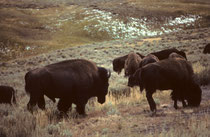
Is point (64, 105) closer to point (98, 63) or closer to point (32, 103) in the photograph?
point (32, 103)

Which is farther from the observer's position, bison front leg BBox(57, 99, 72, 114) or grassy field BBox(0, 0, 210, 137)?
bison front leg BBox(57, 99, 72, 114)

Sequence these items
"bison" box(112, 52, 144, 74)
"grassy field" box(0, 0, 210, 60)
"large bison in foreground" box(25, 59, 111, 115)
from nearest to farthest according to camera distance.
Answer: "large bison in foreground" box(25, 59, 111, 115) < "bison" box(112, 52, 144, 74) < "grassy field" box(0, 0, 210, 60)

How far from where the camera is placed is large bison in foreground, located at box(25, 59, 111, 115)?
239 inches

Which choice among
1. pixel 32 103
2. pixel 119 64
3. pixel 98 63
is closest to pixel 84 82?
pixel 32 103

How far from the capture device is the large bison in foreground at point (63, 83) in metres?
6.08

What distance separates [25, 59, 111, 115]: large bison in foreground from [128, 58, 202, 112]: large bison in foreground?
62.1 inches

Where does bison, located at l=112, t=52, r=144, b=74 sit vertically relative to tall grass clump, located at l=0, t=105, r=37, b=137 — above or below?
below

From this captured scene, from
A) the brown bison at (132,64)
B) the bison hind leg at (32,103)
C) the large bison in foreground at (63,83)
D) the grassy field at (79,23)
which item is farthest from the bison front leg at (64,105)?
the grassy field at (79,23)

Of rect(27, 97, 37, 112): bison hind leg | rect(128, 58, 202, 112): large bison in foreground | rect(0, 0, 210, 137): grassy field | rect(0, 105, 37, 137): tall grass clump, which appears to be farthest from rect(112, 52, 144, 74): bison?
rect(0, 105, 37, 137): tall grass clump

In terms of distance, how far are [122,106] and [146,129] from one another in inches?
115

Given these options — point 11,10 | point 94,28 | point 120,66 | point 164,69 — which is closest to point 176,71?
point 164,69

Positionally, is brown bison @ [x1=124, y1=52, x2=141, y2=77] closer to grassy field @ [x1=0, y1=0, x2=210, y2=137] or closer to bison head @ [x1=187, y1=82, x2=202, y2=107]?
grassy field @ [x1=0, y1=0, x2=210, y2=137]

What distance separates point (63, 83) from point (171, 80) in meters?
2.96

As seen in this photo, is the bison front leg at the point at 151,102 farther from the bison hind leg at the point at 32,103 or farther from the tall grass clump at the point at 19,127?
the bison hind leg at the point at 32,103
